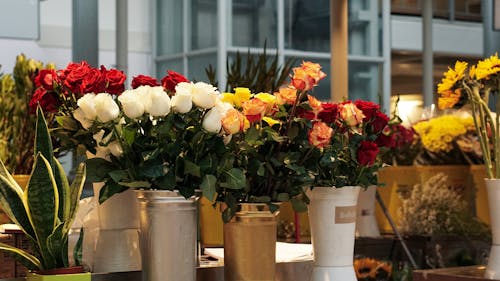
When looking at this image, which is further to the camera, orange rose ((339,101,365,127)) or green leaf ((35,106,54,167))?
orange rose ((339,101,365,127))

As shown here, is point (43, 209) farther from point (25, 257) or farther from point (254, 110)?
point (254, 110)

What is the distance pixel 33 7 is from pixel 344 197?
14.9ft

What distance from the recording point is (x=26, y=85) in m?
4.21

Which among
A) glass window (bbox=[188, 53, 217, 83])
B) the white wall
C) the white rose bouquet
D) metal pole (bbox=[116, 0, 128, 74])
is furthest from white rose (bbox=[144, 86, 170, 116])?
glass window (bbox=[188, 53, 217, 83])

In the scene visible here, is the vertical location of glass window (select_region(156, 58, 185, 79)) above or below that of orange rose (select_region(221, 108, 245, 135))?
above

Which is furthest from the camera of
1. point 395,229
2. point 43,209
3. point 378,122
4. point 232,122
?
point 395,229

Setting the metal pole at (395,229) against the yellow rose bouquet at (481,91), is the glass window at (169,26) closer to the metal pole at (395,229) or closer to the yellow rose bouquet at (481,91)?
the metal pole at (395,229)

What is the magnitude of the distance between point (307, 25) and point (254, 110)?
29.5ft

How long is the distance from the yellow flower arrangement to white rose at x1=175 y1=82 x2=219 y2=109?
4.09 meters

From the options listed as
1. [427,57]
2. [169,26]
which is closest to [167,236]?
[169,26]

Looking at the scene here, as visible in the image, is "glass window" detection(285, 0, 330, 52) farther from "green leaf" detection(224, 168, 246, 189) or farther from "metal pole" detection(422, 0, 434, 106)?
"green leaf" detection(224, 168, 246, 189)

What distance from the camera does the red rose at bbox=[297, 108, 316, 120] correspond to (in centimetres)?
194

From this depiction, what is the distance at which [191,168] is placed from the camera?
1.82m

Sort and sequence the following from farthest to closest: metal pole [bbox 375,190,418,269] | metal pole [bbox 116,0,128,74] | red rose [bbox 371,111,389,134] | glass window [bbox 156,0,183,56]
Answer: glass window [bbox 156,0,183,56] < metal pole [bbox 116,0,128,74] < metal pole [bbox 375,190,418,269] < red rose [bbox 371,111,389,134]
